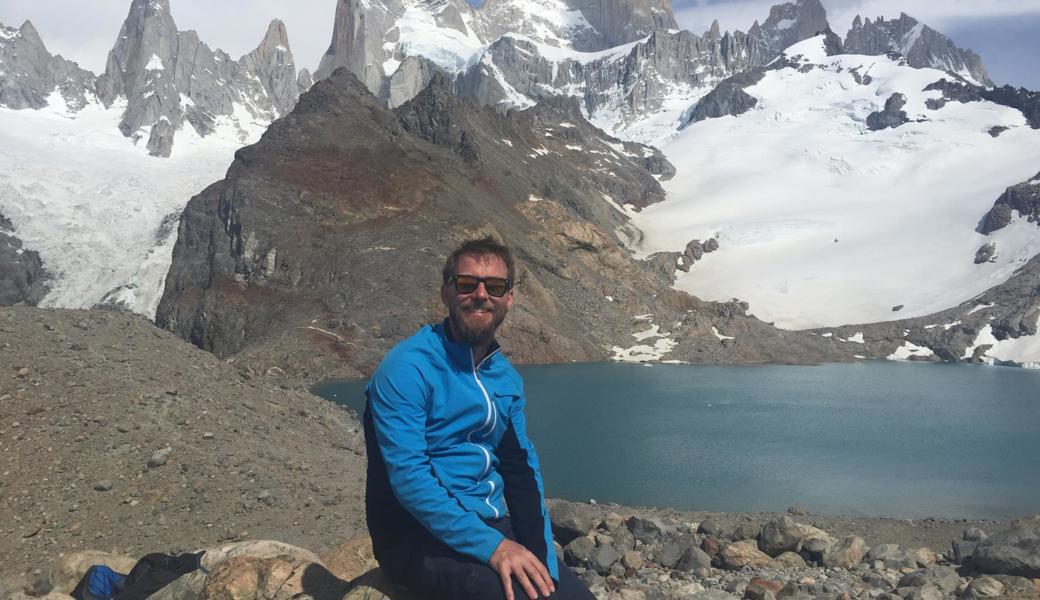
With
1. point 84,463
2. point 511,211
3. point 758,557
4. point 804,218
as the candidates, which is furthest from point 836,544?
point 804,218

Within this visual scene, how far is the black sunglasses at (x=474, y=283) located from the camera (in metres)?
5.73

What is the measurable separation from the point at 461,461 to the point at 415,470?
0.43 meters

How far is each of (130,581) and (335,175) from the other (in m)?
81.6

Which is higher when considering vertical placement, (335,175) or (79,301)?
(335,175)

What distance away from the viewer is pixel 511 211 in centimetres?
10706

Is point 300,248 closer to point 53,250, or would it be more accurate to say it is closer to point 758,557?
point 53,250

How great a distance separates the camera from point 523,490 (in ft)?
19.2

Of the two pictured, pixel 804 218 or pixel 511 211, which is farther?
pixel 804 218

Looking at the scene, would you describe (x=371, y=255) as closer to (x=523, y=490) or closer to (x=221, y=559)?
(x=221, y=559)

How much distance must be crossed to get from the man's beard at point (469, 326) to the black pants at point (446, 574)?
1292 millimetres

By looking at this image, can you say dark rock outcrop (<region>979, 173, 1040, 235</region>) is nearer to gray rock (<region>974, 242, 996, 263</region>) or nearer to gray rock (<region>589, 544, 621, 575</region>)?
gray rock (<region>974, 242, 996, 263</region>)

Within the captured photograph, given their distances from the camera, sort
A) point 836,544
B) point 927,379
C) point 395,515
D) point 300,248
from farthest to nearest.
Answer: point 927,379 < point 300,248 < point 836,544 < point 395,515

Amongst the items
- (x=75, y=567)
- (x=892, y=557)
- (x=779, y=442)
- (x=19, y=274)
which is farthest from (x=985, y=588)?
(x=19, y=274)

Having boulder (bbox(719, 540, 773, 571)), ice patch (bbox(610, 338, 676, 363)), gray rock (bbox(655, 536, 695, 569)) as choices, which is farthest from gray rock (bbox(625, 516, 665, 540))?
ice patch (bbox(610, 338, 676, 363))
